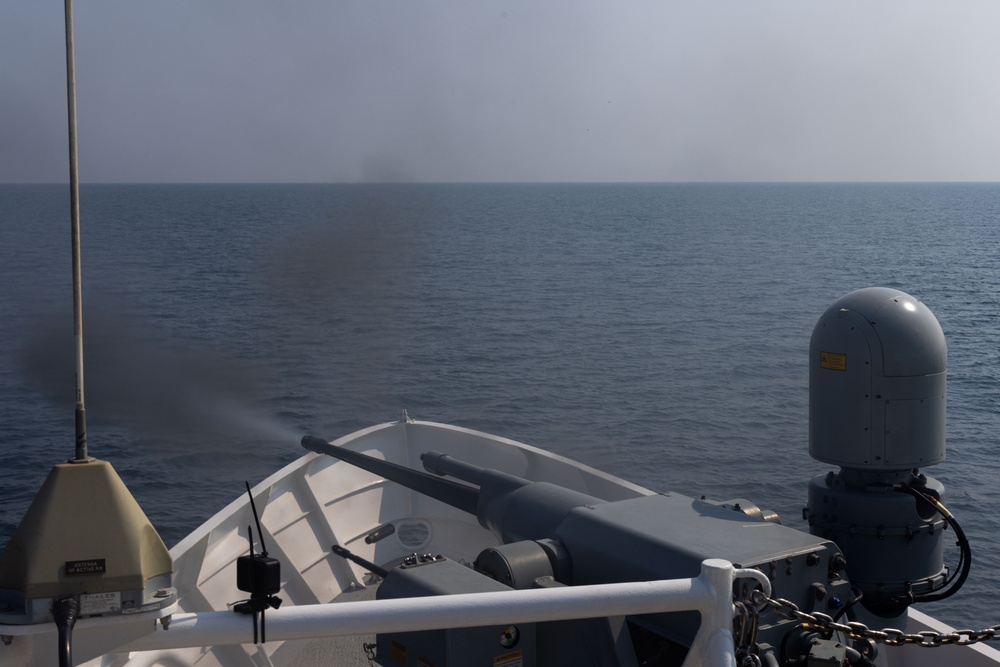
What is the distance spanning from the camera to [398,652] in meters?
3.65

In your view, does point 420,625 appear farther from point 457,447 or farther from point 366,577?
point 457,447

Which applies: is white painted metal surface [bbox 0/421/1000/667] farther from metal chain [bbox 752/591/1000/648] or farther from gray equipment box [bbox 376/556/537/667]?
metal chain [bbox 752/591/1000/648]

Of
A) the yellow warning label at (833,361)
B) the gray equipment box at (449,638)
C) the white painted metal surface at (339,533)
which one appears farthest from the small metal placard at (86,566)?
the yellow warning label at (833,361)

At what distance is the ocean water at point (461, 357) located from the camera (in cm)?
1964

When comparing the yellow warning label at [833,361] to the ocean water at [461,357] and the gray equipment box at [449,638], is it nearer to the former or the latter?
the gray equipment box at [449,638]

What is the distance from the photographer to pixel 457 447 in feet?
27.8

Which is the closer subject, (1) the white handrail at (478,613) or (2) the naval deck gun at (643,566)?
(1) the white handrail at (478,613)

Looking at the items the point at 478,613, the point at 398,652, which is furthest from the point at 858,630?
the point at 398,652

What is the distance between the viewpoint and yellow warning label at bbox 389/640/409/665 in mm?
3619

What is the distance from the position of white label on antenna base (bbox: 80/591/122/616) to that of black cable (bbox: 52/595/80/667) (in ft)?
0.05

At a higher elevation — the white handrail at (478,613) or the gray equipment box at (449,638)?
the white handrail at (478,613)

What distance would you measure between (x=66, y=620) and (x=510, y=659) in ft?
6.13

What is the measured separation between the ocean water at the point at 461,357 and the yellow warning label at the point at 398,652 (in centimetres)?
1130

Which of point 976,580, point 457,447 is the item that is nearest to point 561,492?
point 457,447
